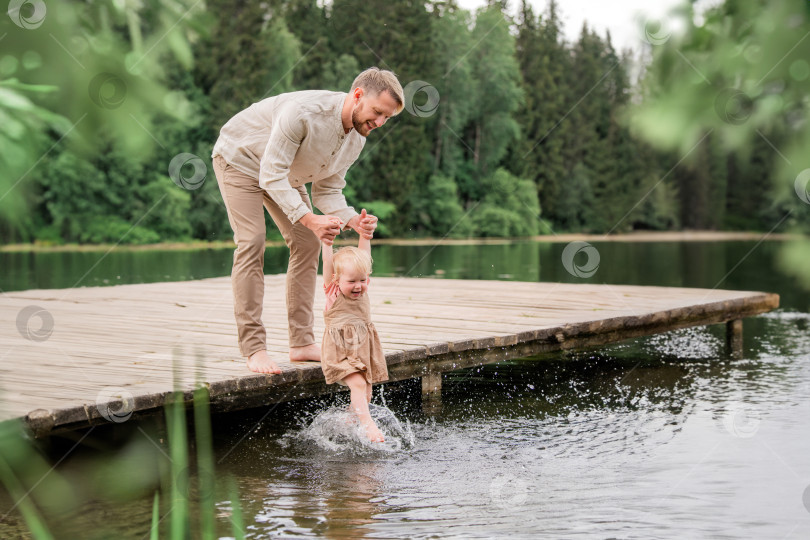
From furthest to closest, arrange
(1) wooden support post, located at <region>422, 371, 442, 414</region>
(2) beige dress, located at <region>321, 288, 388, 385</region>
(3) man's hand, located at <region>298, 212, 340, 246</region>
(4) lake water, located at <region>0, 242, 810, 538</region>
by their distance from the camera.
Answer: (1) wooden support post, located at <region>422, 371, 442, 414</region>
(2) beige dress, located at <region>321, 288, 388, 385</region>
(3) man's hand, located at <region>298, 212, 340, 246</region>
(4) lake water, located at <region>0, 242, 810, 538</region>


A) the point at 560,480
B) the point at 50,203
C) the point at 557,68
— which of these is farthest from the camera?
the point at 557,68

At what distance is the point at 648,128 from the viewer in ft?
4.13

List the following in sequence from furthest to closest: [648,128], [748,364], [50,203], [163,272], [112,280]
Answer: [50,203] < [163,272] < [112,280] < [748,364] < [648,128]

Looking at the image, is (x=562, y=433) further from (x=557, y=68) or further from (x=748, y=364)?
(x=557, y=68)

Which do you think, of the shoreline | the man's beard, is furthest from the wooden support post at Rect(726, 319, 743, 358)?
the shoreline

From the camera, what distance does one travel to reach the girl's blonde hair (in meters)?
4.53

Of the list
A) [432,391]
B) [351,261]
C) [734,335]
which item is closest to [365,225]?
[351,261]

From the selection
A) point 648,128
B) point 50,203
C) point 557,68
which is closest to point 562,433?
point 648,128

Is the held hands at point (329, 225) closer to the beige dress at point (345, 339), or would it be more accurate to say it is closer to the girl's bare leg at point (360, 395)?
the beige dress at point (345, 339)

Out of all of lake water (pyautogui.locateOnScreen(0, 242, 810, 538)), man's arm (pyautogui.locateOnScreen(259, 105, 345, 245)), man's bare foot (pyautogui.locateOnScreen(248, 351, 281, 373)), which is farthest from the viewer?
man's bare foot (pyautogui.locateOnScreen(248, 351, 281, 373))

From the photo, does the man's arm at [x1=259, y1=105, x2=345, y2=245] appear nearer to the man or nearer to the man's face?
the man

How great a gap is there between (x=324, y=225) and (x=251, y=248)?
569 millimetres

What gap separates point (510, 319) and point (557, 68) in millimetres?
46139

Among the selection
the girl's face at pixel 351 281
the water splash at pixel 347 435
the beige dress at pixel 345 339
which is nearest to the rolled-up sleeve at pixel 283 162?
the girl's face at pixel 351 281
